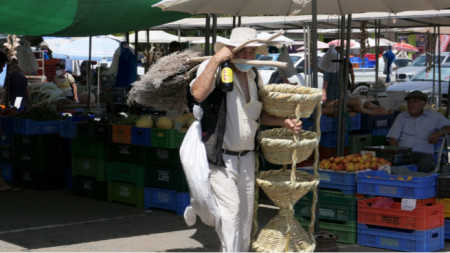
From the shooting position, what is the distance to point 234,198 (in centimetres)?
531

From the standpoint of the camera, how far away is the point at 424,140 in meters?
8.56

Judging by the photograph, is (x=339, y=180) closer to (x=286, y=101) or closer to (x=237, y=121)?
(x=286, y=101)

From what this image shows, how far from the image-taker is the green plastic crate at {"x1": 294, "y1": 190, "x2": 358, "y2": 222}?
23.1ft

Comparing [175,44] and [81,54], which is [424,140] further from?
[81,54]

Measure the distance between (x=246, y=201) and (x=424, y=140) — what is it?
3.80m

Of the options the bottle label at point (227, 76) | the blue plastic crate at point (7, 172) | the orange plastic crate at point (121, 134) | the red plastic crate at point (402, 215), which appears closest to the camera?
the bottle label at point (227, 76)

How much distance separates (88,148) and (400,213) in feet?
13.7

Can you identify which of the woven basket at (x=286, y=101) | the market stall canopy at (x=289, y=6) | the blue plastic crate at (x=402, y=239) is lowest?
the blue plastic crate at (x=402, y=239)

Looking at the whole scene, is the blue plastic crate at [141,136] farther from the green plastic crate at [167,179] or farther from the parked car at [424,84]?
the parked car at [424,84]

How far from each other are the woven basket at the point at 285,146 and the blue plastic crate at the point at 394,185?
1.53 metres

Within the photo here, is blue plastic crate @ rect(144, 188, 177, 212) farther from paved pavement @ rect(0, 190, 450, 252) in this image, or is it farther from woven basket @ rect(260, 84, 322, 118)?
woven basket @ rect(260, 84, 322, 118)

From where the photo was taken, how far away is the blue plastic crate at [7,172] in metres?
10.4

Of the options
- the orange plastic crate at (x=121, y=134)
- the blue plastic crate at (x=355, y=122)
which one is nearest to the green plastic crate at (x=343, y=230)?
the orange plastic crate at (x=121, y=134)

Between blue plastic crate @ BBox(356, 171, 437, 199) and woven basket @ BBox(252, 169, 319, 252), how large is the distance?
1391mm
